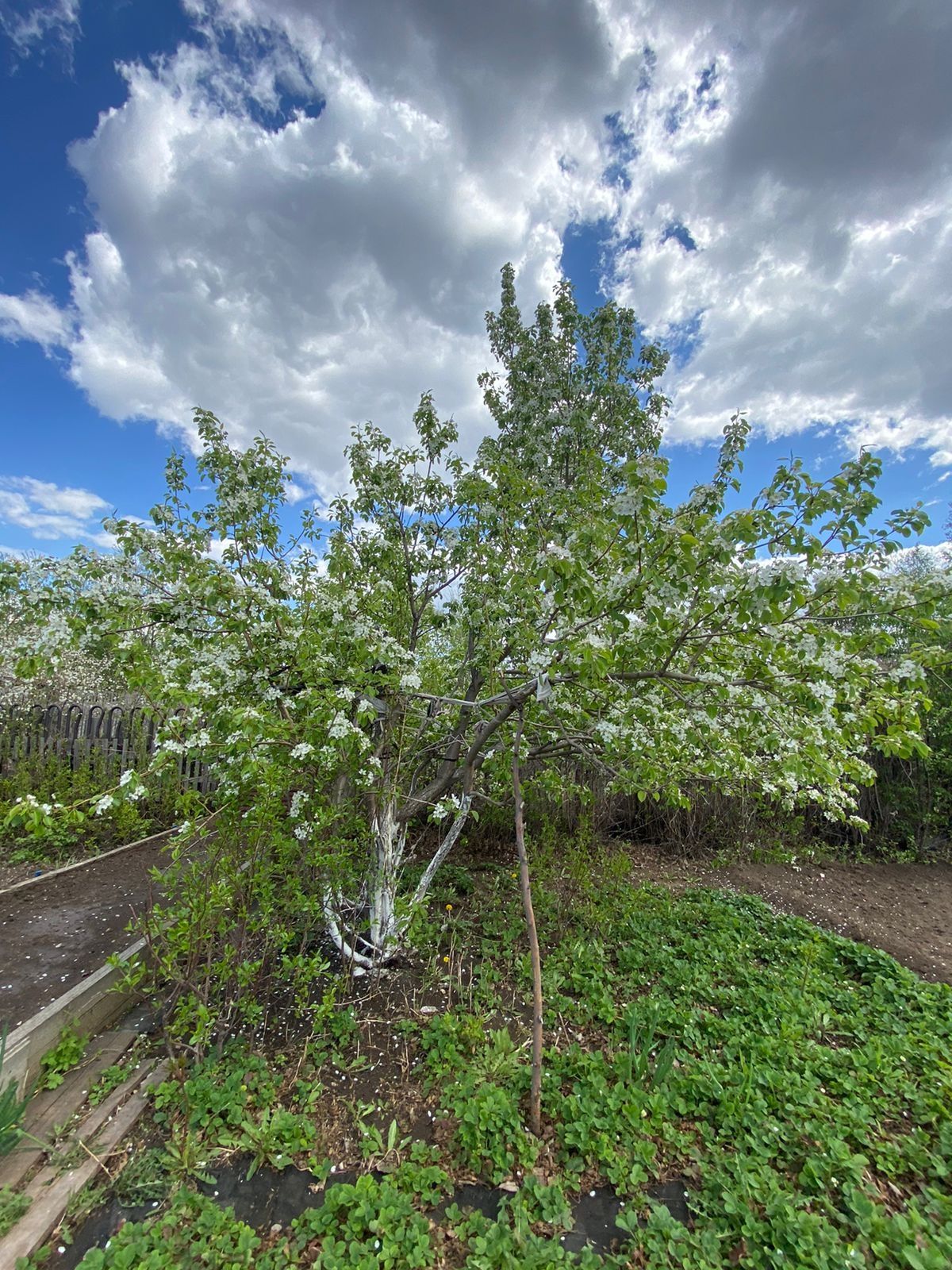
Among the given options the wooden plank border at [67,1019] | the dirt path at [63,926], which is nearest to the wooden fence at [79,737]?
the dirt path at [63,926]

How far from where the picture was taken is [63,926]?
12.0 ft

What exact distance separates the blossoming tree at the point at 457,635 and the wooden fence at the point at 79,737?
410cm

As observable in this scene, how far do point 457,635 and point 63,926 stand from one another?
353cm

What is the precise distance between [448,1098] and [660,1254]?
37.4 inches

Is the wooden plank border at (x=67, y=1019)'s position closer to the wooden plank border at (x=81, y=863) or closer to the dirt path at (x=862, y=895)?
the wooden plank border at (x=81, y=863)

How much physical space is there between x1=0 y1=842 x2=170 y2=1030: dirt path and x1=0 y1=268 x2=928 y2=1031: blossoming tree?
0.88m

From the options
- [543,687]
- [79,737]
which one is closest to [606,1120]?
[543,687]

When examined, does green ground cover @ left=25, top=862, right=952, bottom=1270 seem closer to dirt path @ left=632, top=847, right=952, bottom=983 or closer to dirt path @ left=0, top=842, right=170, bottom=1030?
dirt path @ left=632, top=847, right=952, bottom=983

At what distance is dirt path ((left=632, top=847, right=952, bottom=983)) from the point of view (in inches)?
163

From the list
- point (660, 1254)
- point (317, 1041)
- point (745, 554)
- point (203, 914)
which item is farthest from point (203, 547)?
point (660, 1254)

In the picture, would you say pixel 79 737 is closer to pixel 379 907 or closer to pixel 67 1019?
pixel 67 1019

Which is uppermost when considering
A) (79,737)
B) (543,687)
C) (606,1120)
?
(543,687)

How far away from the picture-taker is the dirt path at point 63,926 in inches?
115

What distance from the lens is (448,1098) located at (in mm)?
2289
